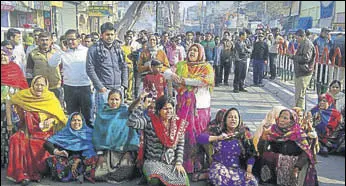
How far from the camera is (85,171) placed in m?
3.63

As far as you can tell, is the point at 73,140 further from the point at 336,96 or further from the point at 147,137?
Result: the point at 336,96

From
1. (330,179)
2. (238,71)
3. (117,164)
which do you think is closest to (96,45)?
(117,164)

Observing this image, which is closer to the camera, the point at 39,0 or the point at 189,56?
the point at 189,56

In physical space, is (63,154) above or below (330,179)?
above

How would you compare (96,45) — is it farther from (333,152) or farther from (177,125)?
(333,152)

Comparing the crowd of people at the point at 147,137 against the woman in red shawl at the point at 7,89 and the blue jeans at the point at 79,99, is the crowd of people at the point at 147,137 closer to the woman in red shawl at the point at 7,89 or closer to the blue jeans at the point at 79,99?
the woman in red shawl at the point at 7,89

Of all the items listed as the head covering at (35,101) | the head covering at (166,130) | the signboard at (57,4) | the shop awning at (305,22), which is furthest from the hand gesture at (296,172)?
the shop awning at (305,22)

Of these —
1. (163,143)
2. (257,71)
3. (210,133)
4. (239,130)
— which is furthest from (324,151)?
(257,71)

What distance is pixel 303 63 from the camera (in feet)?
18.7

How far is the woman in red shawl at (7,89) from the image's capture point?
3.73m

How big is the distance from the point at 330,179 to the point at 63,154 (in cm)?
252

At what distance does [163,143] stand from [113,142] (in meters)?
0.49

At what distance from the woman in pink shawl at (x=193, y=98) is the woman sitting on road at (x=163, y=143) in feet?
1.05

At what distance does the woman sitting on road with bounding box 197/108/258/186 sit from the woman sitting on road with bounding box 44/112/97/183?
1.12 m
